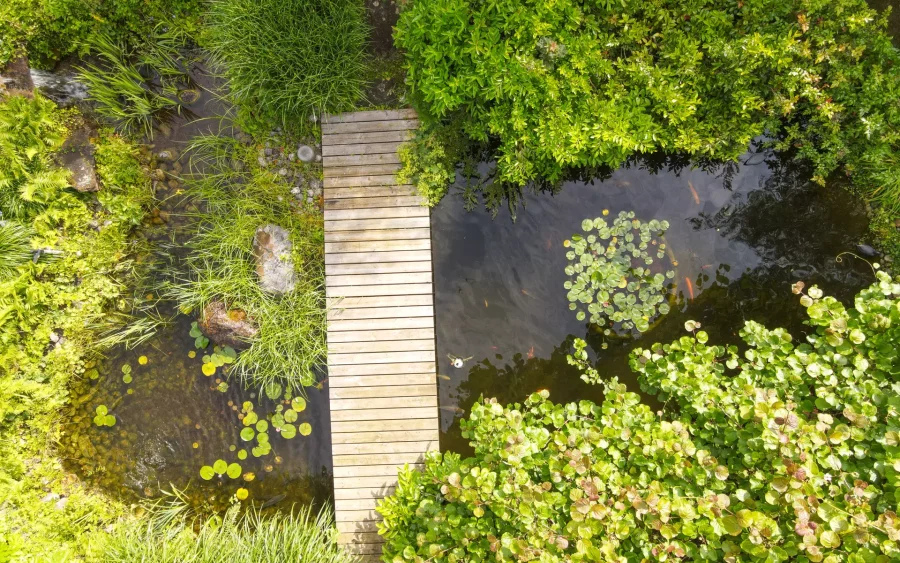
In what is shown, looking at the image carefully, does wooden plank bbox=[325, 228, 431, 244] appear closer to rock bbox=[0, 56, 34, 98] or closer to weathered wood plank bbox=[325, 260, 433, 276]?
weathered wood plank bbox=[325, 260, 433, 276]

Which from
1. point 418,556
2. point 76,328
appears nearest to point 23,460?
point 76,328

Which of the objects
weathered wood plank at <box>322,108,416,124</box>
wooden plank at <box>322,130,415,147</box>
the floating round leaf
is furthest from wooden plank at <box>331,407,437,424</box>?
weathered wood plank at <box>322,108,416,124</box>

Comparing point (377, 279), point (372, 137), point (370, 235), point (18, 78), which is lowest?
point (377, 279)

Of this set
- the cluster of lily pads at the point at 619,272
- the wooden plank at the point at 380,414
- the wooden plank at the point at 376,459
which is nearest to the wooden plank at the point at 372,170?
the cluster of lily pads at the point at 619,272

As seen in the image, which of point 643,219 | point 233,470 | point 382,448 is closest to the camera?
point 382,448

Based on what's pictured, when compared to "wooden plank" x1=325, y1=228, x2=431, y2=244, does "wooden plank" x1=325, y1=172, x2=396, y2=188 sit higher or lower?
higher

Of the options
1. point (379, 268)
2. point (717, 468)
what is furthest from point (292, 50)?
point (717, 468)

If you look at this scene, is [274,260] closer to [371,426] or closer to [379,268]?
[379,268]
